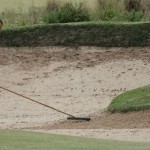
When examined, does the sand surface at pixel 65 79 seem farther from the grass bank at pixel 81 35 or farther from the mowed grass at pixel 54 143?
the mowed grass at pixel 54 143

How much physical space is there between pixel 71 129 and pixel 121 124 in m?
1.08

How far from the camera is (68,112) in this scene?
20031mm

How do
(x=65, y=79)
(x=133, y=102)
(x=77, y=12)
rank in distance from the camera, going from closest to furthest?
(x=133, y=102)
(x=65, y=79)
(x=77, y=12)

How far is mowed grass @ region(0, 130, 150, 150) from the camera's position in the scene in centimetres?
1223

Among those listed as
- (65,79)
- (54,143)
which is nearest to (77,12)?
(65,79)

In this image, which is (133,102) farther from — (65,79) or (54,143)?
(65,79)

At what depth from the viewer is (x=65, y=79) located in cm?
2370

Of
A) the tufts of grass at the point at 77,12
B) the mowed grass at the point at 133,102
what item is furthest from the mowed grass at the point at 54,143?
the tufts of grass at the point at 77,12

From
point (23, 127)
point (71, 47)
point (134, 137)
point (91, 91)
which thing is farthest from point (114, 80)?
point (134, 137)

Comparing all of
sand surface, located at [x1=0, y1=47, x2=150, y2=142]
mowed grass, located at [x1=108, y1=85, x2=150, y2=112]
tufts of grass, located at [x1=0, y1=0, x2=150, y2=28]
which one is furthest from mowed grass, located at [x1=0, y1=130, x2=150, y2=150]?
tufts of grass, located at [x1=0, y1=0, x2=150, y2=28]

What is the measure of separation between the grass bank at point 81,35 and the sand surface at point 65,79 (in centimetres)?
23

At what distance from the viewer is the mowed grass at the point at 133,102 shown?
1758cm

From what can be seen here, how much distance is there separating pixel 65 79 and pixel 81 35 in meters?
2.19

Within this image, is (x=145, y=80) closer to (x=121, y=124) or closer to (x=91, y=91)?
(x=91, y=91)
